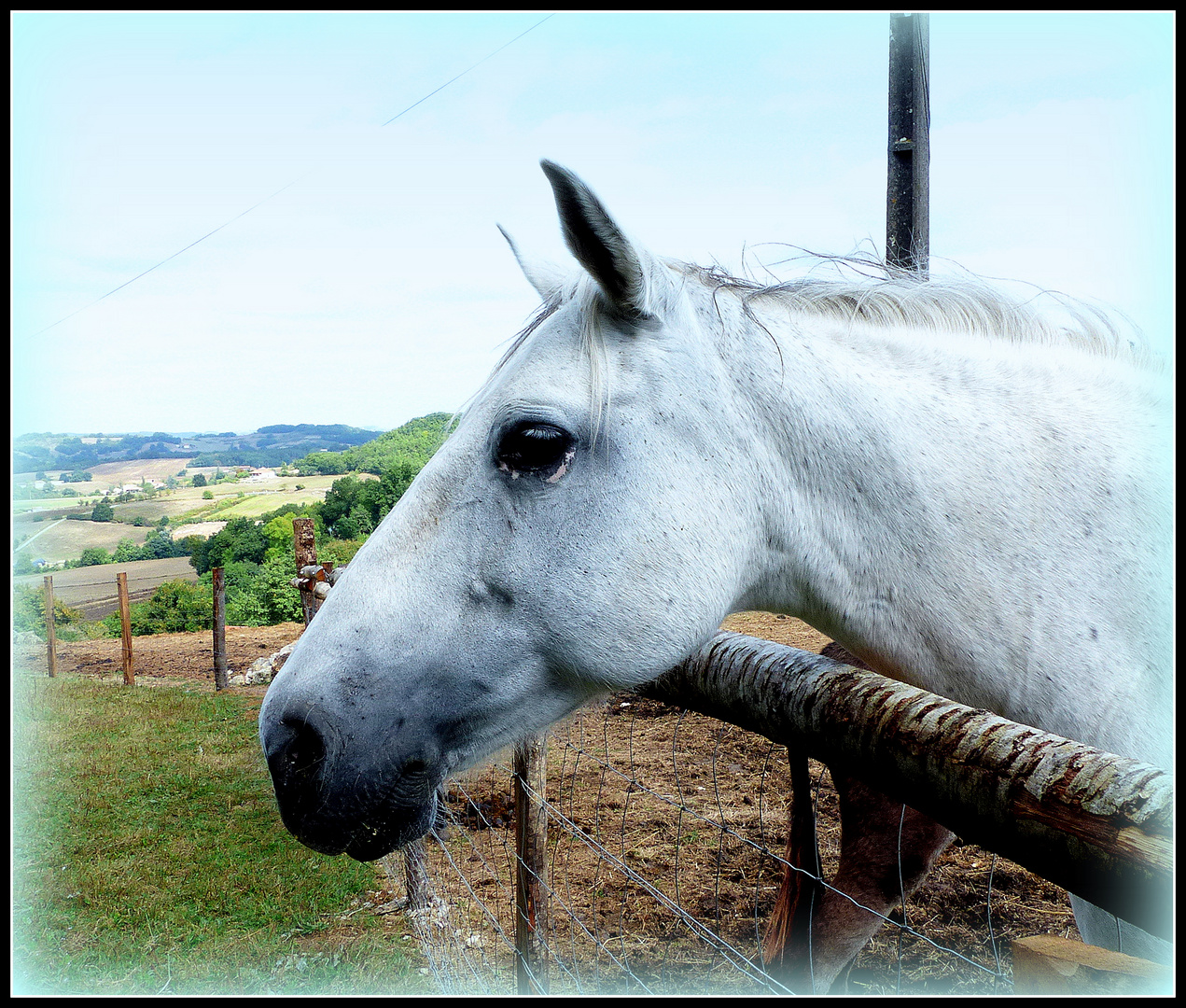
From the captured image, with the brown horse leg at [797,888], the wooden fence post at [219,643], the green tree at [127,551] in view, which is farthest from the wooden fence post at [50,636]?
the brown horse leg at [797,888]

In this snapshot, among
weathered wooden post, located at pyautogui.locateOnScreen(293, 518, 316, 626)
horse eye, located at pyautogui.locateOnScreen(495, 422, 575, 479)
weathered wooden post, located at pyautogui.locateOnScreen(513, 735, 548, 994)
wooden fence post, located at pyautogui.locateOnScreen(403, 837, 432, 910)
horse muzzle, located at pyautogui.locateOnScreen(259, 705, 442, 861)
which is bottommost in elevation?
wooden fence post, located at pyautogui.locateOnScreen(403, 837, 432, 910)

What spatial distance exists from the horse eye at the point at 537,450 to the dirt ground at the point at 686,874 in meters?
0.59

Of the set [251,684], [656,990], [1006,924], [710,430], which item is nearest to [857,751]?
[710,430]

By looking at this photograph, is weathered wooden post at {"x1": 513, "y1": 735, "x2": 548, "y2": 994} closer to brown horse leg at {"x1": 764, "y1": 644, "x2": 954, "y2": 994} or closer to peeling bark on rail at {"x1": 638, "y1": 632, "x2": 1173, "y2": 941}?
brown horse leg at {"x1": 764, "y1": 644, "x2": 954, "y2": 994}

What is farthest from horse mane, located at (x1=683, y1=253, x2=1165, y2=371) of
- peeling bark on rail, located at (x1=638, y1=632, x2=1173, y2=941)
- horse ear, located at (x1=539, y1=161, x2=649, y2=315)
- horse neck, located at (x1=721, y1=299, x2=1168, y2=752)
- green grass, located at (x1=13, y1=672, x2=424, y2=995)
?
green grass, located at (x1=13, y1=672, x2=424, y2=995)

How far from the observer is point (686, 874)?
4332 millimetres

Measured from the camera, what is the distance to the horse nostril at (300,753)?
139cm

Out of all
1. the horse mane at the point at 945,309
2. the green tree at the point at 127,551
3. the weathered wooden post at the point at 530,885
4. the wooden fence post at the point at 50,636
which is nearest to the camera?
the horse mane at the point at 945,309

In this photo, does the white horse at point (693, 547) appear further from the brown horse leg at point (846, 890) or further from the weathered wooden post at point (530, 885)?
the weathered wooden post at point (530, 885)

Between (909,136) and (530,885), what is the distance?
3.43m

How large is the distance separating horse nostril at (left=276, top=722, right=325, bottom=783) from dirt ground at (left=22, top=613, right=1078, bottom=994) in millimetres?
Answer: 560

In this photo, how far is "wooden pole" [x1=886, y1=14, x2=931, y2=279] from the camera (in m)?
3.24

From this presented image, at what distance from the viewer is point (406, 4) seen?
7.80ft

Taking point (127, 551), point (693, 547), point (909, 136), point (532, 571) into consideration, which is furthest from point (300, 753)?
point (127, 551)
